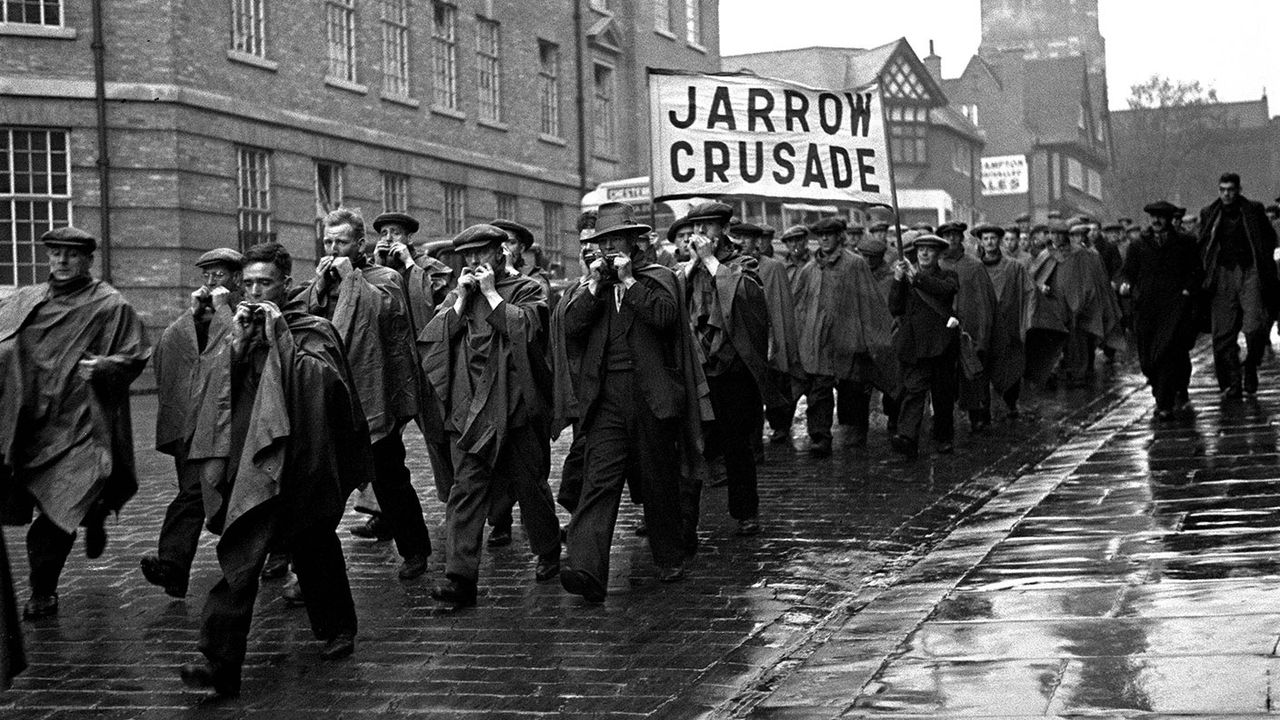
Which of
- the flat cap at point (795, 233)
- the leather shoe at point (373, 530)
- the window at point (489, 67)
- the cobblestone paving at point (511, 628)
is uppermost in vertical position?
the window at point (489, 67)

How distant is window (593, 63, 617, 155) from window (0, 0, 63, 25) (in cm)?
1501

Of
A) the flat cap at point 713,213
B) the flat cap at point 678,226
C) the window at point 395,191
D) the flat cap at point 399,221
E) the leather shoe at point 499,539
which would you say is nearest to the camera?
the flat cap at point 399,221

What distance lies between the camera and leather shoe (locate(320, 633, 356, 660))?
750 centimetres

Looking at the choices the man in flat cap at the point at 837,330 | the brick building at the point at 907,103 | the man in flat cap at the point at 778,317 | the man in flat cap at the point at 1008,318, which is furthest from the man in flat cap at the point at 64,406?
the brick building at the point at 907,103

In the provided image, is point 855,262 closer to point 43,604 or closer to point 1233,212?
point 1233,212

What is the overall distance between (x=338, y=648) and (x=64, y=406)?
2.15 metres

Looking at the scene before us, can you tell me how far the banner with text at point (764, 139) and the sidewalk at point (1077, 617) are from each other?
393cm

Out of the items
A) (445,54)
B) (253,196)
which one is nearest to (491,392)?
(253,196)

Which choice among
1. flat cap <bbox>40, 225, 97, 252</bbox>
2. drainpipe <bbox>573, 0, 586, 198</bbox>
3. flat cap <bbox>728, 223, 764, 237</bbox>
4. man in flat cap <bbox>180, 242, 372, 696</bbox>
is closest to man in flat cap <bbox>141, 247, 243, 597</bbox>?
flat cap <bbox>40, 225, 97, 252</bbox>

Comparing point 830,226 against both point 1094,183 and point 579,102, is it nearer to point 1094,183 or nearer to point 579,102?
point 579,102

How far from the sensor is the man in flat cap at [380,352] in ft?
30.8

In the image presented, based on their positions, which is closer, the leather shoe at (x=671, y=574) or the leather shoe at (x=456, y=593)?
the leather shoe at (x=456, y=593)

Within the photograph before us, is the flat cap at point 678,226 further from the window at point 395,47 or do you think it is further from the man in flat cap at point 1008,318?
the window at point 395,47

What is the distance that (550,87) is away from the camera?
118ft
